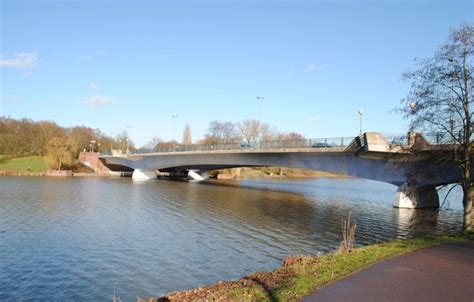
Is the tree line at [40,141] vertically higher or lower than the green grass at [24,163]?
higher

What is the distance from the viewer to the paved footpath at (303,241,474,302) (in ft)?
31.7

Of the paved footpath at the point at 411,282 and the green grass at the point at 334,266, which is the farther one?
the green grass at the point at 334,266

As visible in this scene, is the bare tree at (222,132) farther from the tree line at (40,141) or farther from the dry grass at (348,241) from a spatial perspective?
the dry grass at (348,241)

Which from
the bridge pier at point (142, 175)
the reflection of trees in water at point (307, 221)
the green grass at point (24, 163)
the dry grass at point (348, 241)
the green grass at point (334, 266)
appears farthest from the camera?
the green grass at point (24, 163)

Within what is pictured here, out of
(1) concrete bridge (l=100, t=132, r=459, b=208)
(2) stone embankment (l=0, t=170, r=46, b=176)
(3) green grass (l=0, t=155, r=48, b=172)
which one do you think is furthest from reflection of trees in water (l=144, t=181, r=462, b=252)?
(3) green grass (l=0, t=155, r=48, b=172)

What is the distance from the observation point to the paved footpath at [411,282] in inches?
380

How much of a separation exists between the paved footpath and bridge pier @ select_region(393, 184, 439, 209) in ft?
84.4

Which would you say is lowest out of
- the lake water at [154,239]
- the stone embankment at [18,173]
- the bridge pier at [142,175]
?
the lake water at [154,239]

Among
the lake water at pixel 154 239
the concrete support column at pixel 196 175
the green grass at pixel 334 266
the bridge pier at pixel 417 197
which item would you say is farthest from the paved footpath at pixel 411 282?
the concrete support column at pixel 196 175

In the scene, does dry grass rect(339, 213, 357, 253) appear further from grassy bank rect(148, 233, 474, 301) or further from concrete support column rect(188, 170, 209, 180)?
concrete support column rect(188, 170, 209, 180)

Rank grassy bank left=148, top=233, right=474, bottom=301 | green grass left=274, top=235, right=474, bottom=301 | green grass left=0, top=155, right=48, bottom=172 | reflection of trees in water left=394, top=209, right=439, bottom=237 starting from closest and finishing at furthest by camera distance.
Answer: grassy bank left=148, top=233, right=474, bottom=301 → green grass left=274, top=235, right=474, bottom=301 → reflection of trees in water left=394, top=209, right=439, bottom=237 → green grass left=0, top=155, right=48, bottom=172

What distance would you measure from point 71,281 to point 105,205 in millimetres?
23580

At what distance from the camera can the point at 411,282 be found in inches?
429

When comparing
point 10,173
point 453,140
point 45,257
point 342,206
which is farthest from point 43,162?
point 453,140
